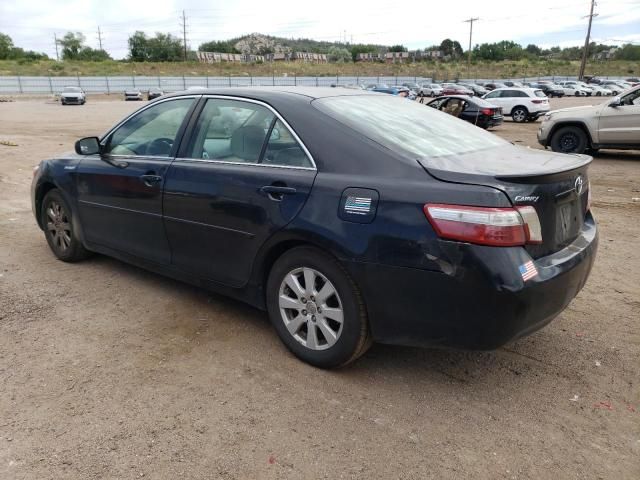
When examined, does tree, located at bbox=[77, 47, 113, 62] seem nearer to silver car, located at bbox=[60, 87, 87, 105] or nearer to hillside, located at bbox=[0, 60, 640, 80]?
hillside, located at bbox=[0, 60, 640, 80]

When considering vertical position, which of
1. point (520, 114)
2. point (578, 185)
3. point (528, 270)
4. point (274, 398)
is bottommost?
point (520, 114)

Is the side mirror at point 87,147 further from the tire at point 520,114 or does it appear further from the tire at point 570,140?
the tire at point 520,114

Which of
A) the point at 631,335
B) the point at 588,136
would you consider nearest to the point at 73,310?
the point at 631,335

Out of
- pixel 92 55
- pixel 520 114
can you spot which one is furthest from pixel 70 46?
pixel 520 114

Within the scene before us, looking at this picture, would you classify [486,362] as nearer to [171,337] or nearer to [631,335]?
[631,335]

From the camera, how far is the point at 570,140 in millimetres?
12914

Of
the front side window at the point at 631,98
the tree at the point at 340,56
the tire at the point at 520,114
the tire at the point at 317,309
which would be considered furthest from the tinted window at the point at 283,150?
the tree at the point at 340,56

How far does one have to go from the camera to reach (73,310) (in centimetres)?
412

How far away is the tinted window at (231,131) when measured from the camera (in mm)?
3521

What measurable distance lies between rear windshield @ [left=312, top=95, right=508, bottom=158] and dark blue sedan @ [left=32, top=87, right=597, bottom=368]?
16mm

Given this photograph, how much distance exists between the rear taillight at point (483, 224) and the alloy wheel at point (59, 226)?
373cm

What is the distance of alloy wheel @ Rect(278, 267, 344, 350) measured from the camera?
309 cm

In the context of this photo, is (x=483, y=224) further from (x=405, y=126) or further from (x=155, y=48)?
(x=155, y=48)

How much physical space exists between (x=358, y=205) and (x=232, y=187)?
97 cm
